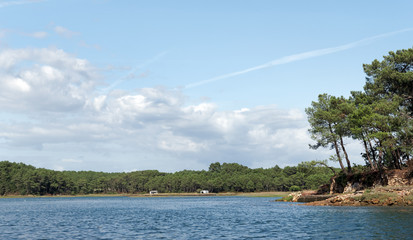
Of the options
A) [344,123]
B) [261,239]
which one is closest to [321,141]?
[344,123]

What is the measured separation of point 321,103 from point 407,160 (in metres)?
23.4

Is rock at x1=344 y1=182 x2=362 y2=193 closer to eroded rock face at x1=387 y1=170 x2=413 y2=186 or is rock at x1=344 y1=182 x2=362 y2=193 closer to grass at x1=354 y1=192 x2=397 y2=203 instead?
eroded rock face at x1=387 y1=170 x2=413 y2=186

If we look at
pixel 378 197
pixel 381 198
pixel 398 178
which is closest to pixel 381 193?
pixel 378 197

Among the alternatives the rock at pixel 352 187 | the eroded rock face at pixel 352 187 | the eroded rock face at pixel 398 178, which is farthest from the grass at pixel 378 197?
the rock at pixel 352 187

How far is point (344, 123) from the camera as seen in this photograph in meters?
86.4

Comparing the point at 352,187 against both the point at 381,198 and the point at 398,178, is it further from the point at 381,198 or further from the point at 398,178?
the point at 381,198

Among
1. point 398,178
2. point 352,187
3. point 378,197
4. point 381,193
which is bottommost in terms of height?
point 378,197

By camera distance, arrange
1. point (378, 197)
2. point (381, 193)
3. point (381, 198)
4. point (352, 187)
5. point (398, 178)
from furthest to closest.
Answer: point (352, 187), point (398, 178), point (381, 193), point (378, 197), point (381, 198)

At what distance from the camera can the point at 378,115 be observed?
75.9m

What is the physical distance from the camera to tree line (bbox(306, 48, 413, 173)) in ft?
249

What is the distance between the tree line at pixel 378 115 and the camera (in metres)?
75.9

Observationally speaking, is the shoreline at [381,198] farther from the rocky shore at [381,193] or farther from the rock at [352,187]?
the rock at [352,187]

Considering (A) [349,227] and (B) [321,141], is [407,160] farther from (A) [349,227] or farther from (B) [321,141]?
(A) [349,227]

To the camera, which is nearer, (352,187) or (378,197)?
(378,197)
